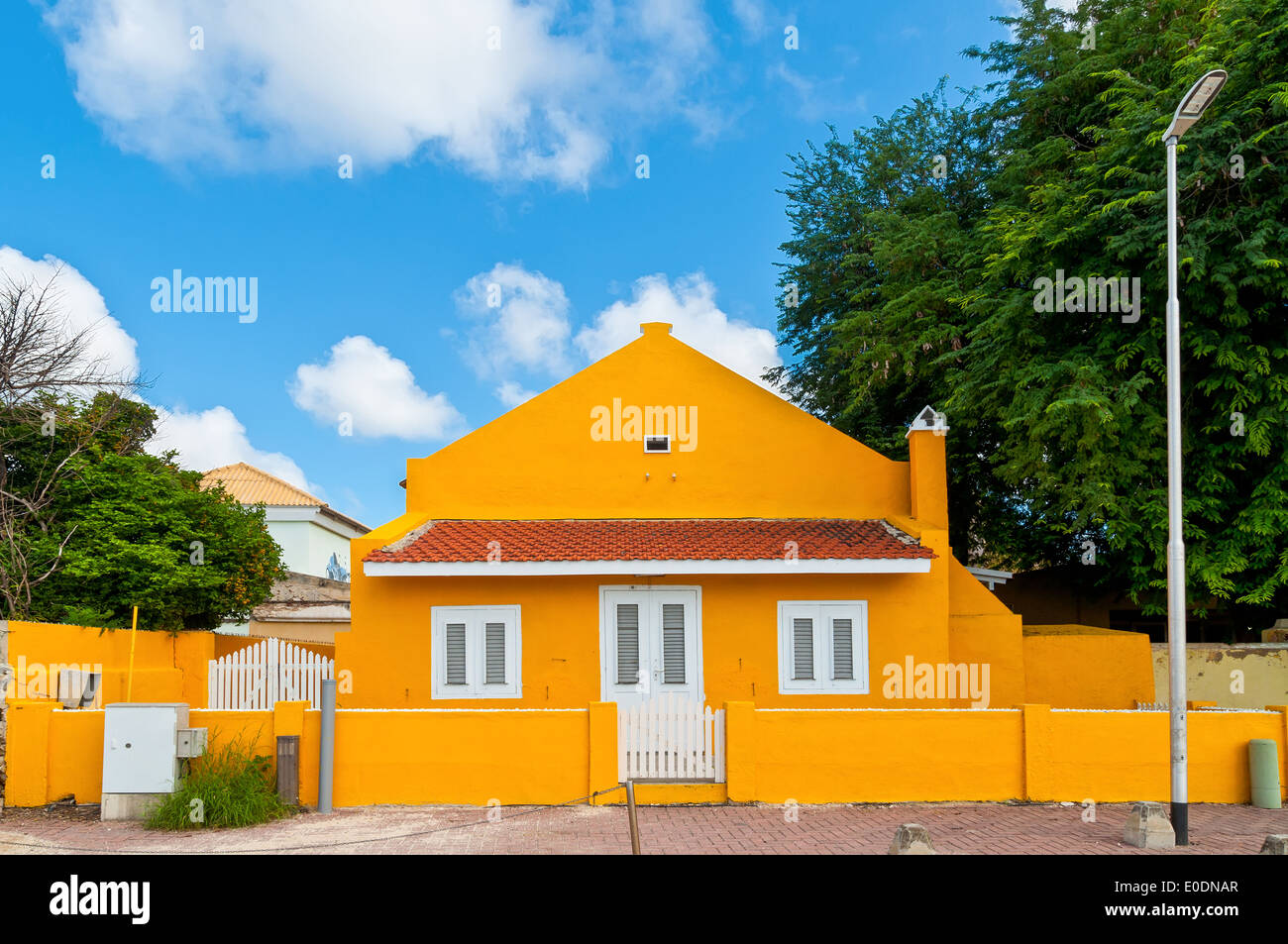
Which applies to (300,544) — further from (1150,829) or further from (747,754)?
(1150,829)

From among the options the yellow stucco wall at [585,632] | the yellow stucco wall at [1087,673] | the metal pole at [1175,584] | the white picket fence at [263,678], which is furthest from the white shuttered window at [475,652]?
the metal pole at [1175,584]

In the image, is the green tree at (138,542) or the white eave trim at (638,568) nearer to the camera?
the white eave trim at (638,568)

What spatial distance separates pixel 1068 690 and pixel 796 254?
1540 centimetres

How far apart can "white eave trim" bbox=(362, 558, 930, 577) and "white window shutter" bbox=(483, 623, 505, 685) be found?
114 cm

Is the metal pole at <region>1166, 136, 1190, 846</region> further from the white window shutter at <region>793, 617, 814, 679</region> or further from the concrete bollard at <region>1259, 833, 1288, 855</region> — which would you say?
the white window shutter at <region>793, 617, 814, 679</region>

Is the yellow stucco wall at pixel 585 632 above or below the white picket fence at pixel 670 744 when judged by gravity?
above

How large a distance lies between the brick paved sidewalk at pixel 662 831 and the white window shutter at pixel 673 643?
3.89 meters

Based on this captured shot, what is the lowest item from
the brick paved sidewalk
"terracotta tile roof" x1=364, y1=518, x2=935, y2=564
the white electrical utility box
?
the brick paved sidewalk

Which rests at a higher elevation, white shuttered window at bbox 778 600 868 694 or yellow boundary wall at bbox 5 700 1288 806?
white shuttered window at bbox 778 600 868 694

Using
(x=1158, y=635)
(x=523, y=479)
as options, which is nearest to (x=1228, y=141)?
(x=523, y=479)

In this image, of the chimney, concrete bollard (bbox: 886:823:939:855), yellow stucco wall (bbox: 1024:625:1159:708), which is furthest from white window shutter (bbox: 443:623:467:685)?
yellow stucco wall (bbox: 1024:625:1159:708)

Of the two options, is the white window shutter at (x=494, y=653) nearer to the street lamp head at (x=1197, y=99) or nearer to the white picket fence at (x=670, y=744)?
the white picket fence at (x=670, y=744)

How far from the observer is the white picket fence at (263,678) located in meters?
16.4

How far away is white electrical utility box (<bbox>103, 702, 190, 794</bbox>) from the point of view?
11.0m
